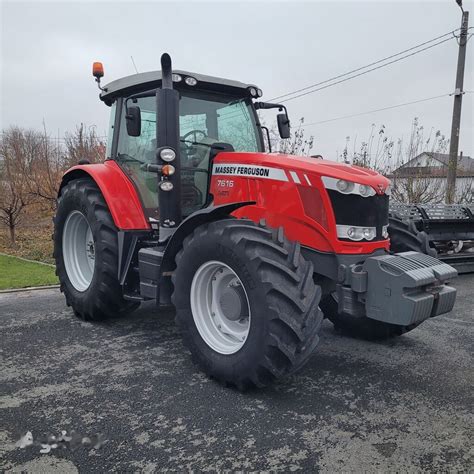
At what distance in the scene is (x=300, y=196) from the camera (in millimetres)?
3363

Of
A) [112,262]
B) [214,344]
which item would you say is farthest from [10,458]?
[112,262]

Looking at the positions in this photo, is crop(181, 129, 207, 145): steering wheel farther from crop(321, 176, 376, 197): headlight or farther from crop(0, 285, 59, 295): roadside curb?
crop(0, 285, 59, 295): roadside curb

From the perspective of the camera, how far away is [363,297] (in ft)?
10.3

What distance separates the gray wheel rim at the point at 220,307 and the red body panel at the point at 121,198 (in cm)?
118

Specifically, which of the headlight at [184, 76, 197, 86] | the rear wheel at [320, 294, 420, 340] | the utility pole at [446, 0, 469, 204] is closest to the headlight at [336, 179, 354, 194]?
the rear wheel at [320, 294, 420, 340]

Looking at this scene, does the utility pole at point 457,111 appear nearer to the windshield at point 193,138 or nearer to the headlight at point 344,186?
the windshield at point 193,138

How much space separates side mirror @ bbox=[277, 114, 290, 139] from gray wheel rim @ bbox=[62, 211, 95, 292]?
7.72 ft

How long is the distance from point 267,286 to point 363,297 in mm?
758

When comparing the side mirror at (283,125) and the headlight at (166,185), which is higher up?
the side mirror at (283,125)

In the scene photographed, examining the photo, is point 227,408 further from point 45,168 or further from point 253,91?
A: point 45,168

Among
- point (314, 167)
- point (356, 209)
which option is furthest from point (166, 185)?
point (356, 209)

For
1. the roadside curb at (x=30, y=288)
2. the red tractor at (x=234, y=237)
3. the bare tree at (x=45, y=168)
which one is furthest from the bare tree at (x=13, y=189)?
the red tractor at (x=234, y=237)

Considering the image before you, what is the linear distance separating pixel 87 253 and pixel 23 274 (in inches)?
127

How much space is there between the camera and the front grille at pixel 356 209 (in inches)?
130
